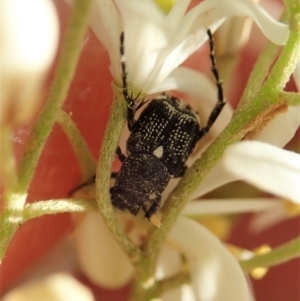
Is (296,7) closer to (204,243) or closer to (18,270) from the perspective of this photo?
(204,243)

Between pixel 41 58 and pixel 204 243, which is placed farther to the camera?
pixel 204 243

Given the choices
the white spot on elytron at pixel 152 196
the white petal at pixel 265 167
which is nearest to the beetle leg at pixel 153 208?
the white spot on elytron at pixel 152 196

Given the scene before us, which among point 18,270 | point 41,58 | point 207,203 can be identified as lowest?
point 18,270

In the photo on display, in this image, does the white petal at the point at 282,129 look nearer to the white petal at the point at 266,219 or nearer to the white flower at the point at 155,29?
the white flower at the point at 155,29

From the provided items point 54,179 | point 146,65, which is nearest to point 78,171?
point 54,179

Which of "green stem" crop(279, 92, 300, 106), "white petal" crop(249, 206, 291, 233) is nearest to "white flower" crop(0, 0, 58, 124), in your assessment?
"green stem" crop(279, 92, 300, 106)

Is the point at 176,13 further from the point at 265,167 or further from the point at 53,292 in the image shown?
the point at 53,292

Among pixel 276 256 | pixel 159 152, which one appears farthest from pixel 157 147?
pixel 276 256
